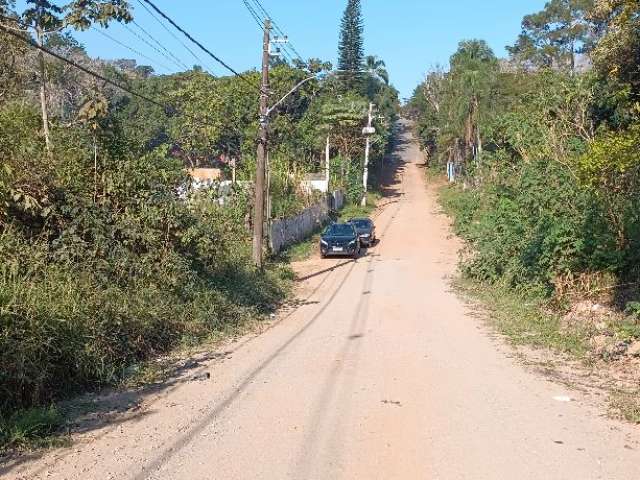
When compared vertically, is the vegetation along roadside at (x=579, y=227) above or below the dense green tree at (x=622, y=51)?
below

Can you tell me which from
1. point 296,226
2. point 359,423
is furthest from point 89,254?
point 296,226

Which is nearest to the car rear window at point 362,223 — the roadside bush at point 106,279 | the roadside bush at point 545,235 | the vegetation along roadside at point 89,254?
the roadside bush at point 545,235

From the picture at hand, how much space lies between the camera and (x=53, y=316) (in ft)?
27.2

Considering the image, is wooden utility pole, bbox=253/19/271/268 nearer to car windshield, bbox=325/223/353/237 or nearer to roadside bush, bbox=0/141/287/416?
roadside bush, bbox=0/141/287/416

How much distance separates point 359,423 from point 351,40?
8628 cm

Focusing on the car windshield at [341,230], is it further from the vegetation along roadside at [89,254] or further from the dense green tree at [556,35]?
the dense green tree at [556,35]

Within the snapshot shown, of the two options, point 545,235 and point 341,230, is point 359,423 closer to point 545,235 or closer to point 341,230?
point 545,235

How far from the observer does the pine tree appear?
87750 mm

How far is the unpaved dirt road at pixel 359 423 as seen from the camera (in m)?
5.75

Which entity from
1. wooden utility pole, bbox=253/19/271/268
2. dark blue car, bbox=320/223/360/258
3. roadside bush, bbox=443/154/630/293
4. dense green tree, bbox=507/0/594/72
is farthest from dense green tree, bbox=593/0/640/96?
dense green tree, bbox=507/0/594/72

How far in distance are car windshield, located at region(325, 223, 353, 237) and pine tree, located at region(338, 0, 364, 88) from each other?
6038cm

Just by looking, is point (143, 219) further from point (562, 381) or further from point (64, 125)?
point (562, 381)

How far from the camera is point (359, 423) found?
7016 mm

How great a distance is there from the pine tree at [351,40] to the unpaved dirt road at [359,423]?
78.7 meters
